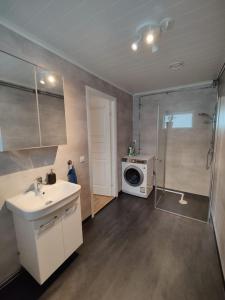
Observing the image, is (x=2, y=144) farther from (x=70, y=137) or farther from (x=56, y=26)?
(x=56, y=26)

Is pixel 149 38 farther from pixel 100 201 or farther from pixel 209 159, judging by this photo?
pixel 100 201

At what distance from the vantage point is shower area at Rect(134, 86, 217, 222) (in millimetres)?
2770

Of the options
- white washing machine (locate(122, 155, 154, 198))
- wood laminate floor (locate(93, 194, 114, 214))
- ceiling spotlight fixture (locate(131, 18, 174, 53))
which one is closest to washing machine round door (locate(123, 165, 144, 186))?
white washing machine (locate(122, 155, 154, 198))

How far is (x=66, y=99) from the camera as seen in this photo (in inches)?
73.2

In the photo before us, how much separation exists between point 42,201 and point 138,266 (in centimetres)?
131

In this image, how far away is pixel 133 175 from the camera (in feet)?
10.3

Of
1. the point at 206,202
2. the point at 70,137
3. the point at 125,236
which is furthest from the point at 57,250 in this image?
the point at 206,202

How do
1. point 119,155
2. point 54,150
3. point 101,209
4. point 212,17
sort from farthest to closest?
point 119,155, point 101,209, point 54,150, point 212,17

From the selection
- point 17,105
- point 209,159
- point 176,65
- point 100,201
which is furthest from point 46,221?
point 209,159

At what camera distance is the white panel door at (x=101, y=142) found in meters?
2.90

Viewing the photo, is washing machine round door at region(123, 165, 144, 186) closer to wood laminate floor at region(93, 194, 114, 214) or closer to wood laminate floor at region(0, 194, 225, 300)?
wood laminate floor at region(93, 194, 114, 214)

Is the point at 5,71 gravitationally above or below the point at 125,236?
above

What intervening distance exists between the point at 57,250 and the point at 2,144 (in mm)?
1172

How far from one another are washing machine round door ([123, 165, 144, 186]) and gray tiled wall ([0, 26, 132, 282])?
1115 mm
